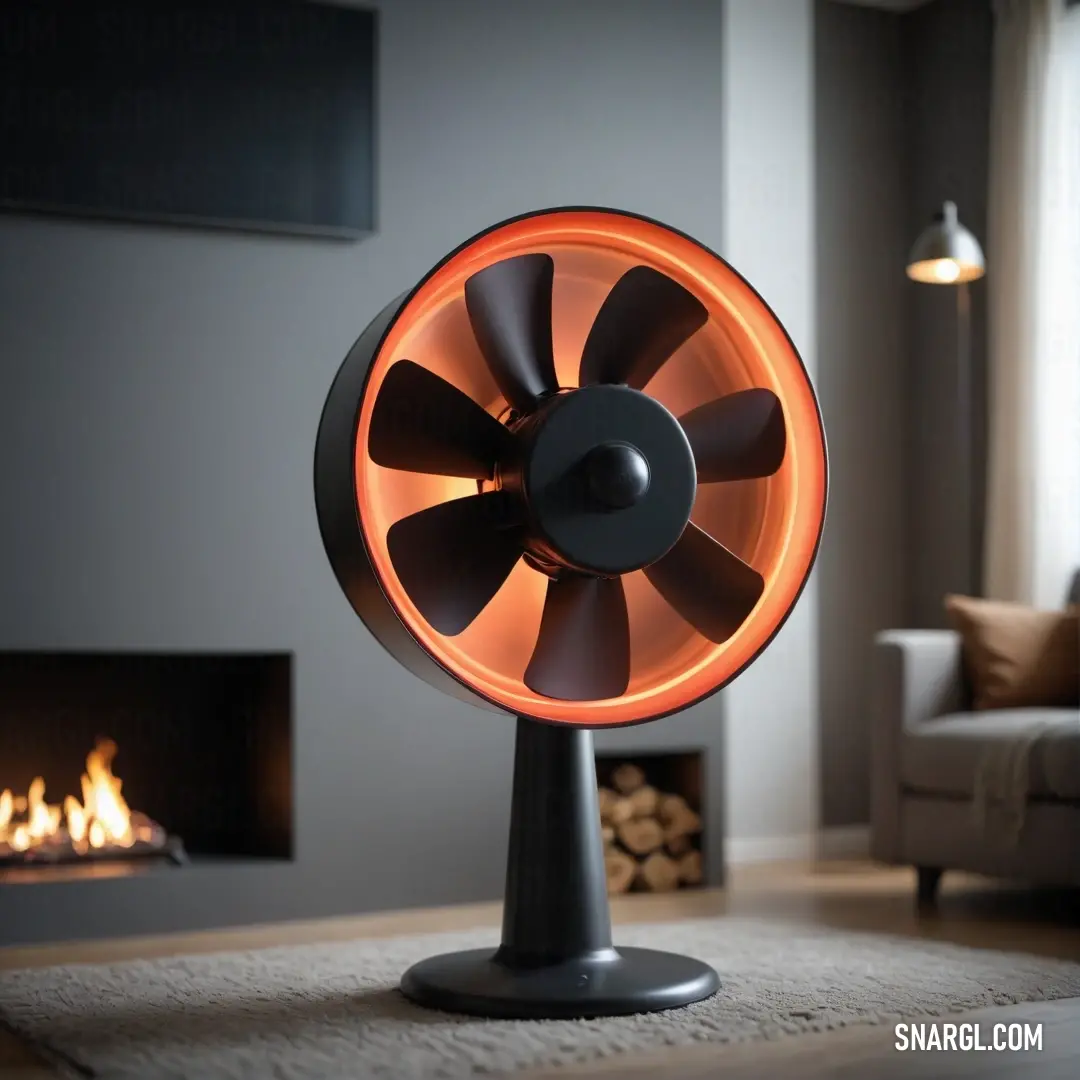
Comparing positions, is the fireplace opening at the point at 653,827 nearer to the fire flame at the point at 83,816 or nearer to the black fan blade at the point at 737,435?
the fire flame at the point at 83,816

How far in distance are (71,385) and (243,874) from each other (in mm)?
1130

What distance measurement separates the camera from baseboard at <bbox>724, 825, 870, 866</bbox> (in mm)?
4836

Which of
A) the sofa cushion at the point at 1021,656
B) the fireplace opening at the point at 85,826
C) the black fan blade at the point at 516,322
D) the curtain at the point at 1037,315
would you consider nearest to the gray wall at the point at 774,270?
the curtain at the point at 1037,315

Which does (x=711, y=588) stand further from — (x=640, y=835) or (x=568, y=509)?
(x=640, y=835)

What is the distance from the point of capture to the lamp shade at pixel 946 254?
4.53m

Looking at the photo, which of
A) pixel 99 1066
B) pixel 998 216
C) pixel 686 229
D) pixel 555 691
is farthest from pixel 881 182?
pixel 99 1066

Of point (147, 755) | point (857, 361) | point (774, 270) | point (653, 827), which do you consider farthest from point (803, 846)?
point (147, 755)

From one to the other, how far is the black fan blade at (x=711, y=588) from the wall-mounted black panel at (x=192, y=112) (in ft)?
5.31

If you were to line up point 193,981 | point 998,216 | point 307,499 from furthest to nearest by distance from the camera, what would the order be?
point 998,216
point 307,499
point 193,981

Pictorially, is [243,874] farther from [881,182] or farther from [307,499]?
[881,182]

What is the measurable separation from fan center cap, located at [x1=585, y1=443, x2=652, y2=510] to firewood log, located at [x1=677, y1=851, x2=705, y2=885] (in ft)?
6.74

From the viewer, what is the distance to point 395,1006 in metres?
2.56

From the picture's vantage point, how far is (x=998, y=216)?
4.91 m

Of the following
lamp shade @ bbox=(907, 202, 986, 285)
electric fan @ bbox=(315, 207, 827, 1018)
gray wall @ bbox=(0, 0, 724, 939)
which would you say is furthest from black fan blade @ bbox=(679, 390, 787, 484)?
lamp shade @ bbox=(907, 202, 986, 285)
